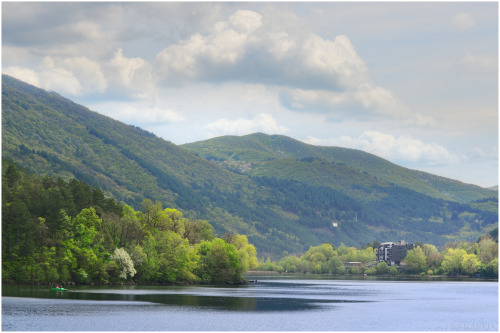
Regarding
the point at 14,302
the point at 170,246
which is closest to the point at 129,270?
the point at 170,246

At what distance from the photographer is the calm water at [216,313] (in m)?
78.8

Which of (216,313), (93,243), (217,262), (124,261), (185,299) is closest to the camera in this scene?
(216,313)

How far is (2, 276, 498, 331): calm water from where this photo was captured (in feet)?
259

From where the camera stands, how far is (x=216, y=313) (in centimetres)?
9312

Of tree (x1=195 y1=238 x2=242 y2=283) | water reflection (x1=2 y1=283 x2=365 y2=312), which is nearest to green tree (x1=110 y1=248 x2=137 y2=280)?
water reflection (x1=2 y1=283 x2=365 y2=312)

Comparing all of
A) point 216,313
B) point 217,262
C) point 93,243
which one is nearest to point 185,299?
point 216,313

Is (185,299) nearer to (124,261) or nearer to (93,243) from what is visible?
(124,261)

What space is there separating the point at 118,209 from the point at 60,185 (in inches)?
789

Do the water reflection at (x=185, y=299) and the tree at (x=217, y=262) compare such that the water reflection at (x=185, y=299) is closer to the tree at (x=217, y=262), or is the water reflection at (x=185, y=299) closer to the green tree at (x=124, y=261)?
the green tree at (x=124, y=261)

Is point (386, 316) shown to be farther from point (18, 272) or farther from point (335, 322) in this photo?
point (18, 272)

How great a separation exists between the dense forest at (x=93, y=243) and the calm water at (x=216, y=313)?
8.72 metres

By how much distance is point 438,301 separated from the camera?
134 meters

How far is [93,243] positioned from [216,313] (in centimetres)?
6020

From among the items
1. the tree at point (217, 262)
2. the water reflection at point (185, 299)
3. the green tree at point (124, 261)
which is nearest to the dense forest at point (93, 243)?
the green tree at point (124, 261)
